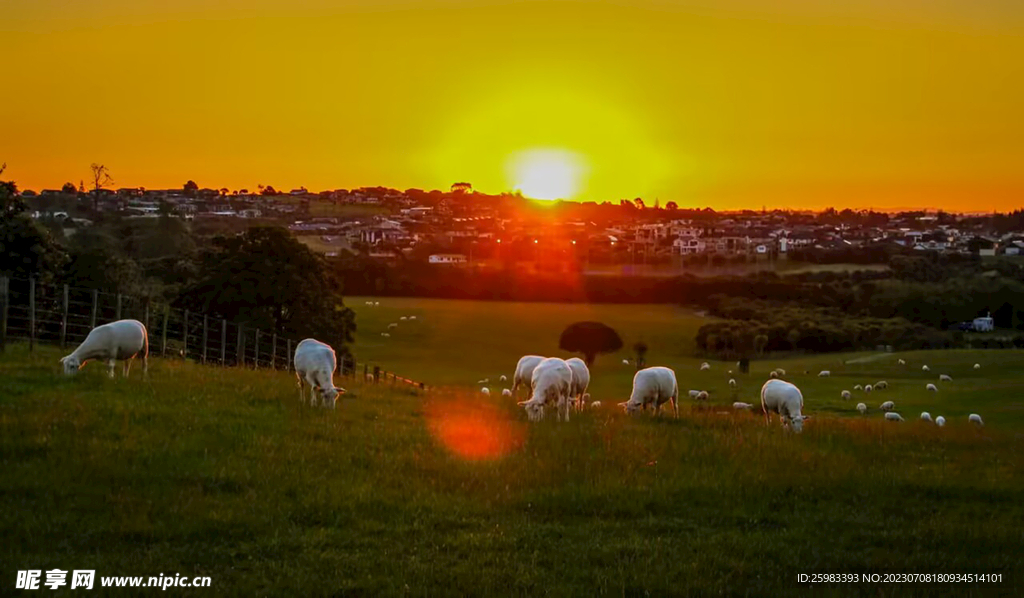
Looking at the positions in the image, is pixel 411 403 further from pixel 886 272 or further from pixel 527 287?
pixel 886 272

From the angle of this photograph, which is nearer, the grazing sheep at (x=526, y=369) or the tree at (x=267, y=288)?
the grazing sheep at (x=526, y=369)

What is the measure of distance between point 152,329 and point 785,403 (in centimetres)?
2221

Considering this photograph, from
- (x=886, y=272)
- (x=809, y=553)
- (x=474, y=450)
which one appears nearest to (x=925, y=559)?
(x=809, y=553)

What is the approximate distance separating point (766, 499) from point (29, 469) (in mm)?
9817

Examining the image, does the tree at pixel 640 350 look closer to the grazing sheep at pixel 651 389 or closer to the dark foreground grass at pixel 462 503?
the grazing sheep at pixel 651 389

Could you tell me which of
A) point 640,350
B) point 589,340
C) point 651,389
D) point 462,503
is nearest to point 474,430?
point 462,503

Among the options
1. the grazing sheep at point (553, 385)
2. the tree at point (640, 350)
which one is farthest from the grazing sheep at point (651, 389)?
the tree at point (640, 350)

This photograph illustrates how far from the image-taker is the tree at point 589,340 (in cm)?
9125

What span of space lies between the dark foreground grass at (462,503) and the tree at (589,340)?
235 feet

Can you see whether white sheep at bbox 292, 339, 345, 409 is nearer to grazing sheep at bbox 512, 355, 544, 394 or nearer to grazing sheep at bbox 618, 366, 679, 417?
grazing sheep at bbox 512, 355, 544, 394

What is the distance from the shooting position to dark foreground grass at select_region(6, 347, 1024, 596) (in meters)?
10.6

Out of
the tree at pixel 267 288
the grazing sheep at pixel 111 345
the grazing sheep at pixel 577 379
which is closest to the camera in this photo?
the grazing sheep at pixel 111 345

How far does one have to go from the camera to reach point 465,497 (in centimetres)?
1344

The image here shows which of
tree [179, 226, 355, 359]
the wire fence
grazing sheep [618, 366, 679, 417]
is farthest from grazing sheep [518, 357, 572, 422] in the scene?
tree [179, 226, 355, 359]
